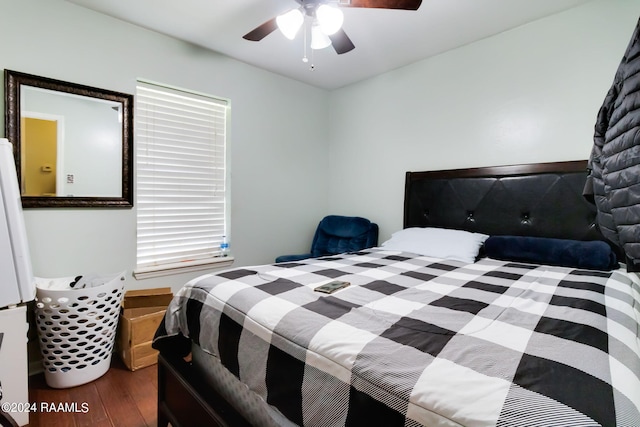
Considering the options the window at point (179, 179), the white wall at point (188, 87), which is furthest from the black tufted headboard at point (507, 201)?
the window at point (179, 179)

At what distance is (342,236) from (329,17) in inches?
77.1

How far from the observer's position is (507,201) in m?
2.25

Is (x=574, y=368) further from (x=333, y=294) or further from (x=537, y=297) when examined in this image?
(x=333, y=294)

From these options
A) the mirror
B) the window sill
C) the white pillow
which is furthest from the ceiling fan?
the window sill

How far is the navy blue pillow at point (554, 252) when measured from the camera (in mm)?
1692

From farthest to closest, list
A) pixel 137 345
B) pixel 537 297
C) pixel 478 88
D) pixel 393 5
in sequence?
pixel 478 88 < pixel 137 345 < pixel 393 5 < pixel 537 297

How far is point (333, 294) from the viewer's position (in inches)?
47.6

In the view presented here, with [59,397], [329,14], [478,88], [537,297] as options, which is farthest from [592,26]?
[59,397]

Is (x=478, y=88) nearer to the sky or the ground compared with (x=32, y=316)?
nearer to the sky

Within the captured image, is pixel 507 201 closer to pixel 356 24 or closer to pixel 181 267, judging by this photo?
pixel 356 24

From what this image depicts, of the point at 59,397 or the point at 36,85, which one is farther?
the point at 36,85

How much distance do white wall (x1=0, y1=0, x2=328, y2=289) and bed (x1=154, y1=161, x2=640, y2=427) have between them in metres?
1.14

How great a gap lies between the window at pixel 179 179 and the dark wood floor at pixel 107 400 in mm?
715

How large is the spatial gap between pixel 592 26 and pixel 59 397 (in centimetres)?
401
